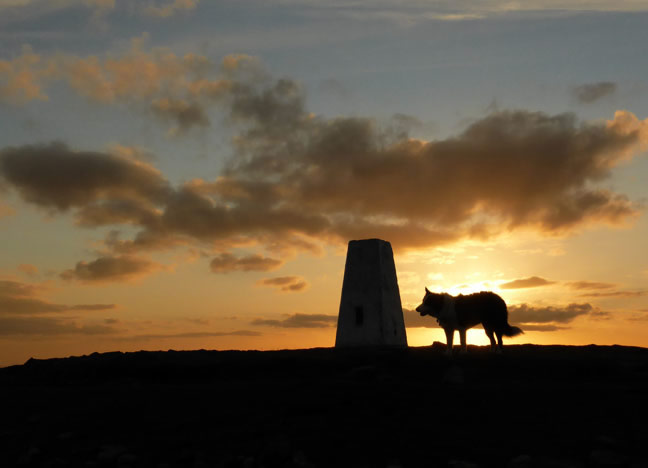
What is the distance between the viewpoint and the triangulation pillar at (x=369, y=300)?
98.0 feet

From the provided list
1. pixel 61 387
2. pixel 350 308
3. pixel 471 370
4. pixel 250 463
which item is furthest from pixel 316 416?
pixel 350 308

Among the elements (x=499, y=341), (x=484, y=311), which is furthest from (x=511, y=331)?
(x=484, y=311)

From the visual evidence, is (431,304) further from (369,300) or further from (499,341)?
(369,300)

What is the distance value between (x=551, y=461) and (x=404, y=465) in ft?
8.43

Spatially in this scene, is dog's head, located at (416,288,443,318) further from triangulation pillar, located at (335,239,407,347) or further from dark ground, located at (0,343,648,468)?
triangulation pillar, located at (335,239,407,347)

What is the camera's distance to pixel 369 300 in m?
30.2

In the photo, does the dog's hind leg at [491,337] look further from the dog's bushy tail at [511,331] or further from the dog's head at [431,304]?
the dog's head at [431,304]

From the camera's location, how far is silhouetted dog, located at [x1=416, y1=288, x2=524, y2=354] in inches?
990

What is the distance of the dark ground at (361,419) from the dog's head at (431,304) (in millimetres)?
1899

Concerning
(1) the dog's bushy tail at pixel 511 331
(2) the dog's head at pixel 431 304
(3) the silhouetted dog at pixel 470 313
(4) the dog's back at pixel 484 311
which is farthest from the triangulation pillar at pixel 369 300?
(1) the dog's bushy tail at pixel 511 331

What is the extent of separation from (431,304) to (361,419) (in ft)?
35.0

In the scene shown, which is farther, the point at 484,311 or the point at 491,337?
the point at 491,337

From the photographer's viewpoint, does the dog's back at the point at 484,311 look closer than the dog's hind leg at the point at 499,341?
Yes

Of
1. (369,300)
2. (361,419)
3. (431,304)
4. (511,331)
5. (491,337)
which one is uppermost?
(369,300)
